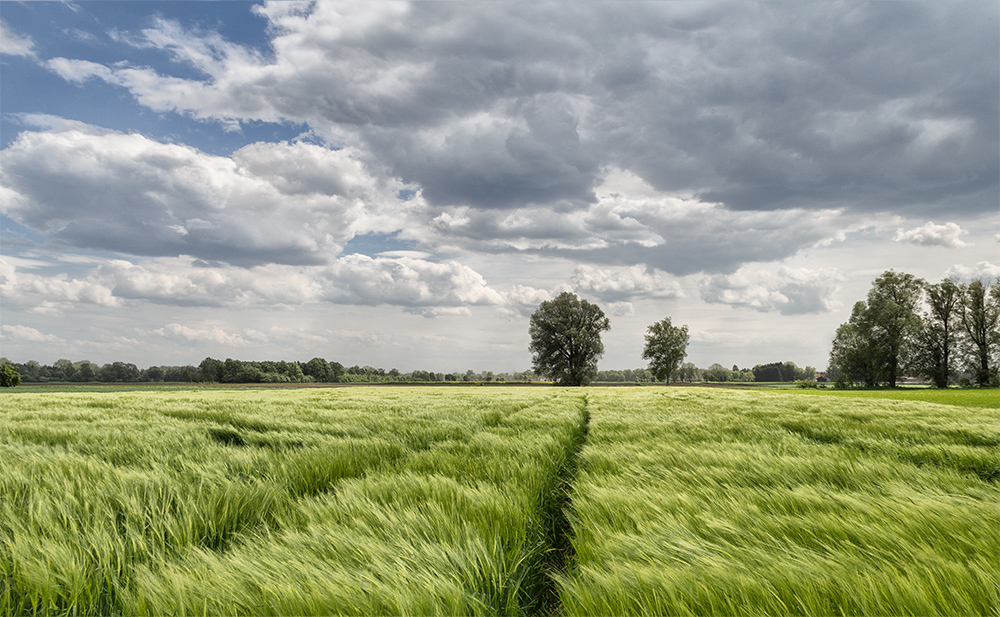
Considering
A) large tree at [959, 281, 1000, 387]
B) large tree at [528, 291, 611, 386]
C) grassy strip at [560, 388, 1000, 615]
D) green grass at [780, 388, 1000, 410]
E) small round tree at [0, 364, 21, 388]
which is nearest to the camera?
grassy strip at [560, 388, 1000, 615]

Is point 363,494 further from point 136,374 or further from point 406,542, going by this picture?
point 136,374

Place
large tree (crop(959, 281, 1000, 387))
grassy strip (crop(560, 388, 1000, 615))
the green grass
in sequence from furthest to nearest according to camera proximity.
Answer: large tree (crop(959, 281, 1000, 387))
the green grass
grassy strip (crop(560, 388, 1000, 615))

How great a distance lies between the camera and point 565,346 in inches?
2335

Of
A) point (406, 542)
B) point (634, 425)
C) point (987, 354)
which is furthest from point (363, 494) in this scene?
point (987, 354)

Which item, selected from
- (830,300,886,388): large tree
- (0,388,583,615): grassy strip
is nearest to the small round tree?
(0,388,583,615): grassy strip

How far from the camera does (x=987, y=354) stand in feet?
155

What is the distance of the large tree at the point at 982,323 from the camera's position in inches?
1850

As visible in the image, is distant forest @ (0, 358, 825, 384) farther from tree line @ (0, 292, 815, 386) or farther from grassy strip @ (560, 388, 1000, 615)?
grassy strip @ (560, 388, 1000, 615)

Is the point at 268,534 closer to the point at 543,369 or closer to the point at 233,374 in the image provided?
the point at 543,369

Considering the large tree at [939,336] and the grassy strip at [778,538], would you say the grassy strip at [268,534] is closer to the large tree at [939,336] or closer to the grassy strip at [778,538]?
the grassy strip at [778,538]

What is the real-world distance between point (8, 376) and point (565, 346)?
9439 cm

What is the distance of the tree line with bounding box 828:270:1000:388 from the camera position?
156 ft

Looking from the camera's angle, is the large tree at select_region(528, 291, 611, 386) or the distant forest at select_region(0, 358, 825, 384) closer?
the large tree at select_region(528, 291, 611, 386)

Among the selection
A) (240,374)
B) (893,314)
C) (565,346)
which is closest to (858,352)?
(893,314)
